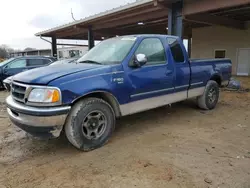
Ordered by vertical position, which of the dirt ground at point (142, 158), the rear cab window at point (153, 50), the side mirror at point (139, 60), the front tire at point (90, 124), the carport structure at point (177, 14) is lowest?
the dirt ground at point (142, 158)

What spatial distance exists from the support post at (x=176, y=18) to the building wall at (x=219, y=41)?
26.6 ft

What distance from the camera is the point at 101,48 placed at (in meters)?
4.49

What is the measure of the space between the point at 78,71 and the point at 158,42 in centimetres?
196

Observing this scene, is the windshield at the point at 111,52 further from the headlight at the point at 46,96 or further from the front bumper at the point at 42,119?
the front bumper at the point at 42,119

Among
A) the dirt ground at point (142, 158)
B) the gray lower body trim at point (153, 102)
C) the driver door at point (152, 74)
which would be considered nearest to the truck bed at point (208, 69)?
the gray lower body trim at point (153, 102)

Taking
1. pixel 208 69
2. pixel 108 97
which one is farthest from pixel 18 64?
pixel 208 69

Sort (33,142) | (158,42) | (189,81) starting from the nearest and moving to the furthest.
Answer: (33,142)
(158,42)
(189,81)

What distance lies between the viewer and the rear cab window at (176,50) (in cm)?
468

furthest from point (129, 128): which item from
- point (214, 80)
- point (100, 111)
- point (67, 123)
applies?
point (214, 80)

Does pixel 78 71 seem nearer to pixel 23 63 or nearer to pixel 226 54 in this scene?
pixel 23 63

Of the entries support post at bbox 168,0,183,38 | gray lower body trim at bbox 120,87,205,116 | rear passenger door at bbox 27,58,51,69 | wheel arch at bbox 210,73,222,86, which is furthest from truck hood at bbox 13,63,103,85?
rear passenger door at bbox 27,58,51,69

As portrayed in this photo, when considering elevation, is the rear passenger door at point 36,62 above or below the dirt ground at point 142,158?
above

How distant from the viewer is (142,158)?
→ 3211mm

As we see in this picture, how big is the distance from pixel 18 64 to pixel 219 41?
1413 centimetres
